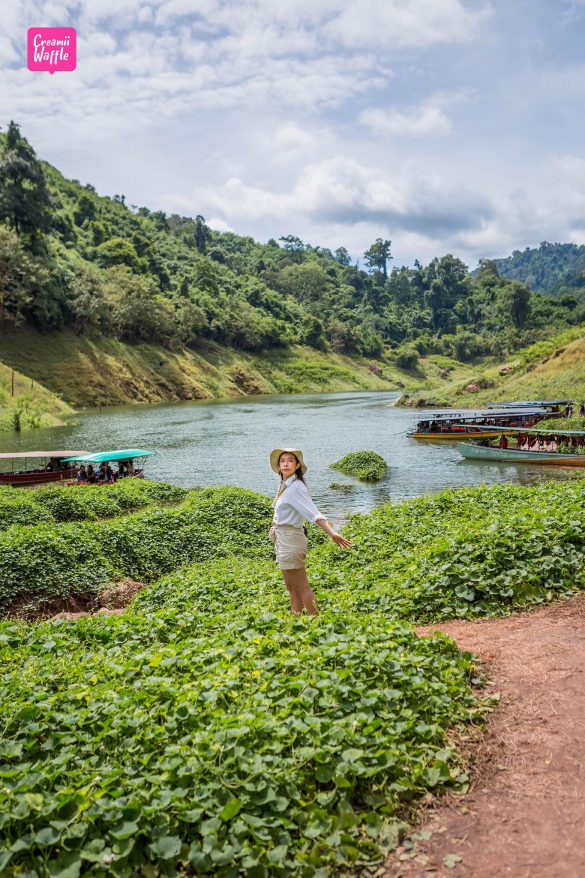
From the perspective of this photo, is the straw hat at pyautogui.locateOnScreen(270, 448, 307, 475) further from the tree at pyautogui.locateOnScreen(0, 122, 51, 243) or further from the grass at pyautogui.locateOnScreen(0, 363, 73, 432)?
the tree at pyautogui.locateOnScreen(0, 122, 51, 243)

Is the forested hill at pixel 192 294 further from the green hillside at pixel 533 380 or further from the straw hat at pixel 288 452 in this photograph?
the straw hat at pixel 288 452

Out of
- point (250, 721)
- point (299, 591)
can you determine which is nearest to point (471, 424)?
point (299, 591)

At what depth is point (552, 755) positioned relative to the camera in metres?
5.52

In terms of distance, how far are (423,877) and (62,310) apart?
9205 centimetres

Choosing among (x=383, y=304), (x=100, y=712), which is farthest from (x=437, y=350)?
(x=100, y=712)

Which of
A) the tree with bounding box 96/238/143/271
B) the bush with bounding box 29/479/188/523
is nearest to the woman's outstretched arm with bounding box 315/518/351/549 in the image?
the bush with bounding box 29/479/188/523

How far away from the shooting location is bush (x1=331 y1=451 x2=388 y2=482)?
33406mm

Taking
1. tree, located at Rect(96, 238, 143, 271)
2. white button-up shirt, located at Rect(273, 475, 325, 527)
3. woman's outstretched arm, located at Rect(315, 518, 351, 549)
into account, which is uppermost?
tree, located at Rect(96, 238, 143, 271)

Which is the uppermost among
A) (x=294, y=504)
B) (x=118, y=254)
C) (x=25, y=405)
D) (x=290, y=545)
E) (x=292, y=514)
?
(x=118, y=254)

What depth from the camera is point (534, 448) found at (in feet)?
137

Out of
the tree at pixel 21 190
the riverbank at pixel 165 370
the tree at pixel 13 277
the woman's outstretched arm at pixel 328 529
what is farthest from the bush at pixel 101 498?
the tree at pixel 21 190

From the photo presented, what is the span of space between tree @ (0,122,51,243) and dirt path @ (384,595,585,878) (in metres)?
91.0

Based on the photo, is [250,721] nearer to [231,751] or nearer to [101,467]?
[231,751]

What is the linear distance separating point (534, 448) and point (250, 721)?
40.5 meters
